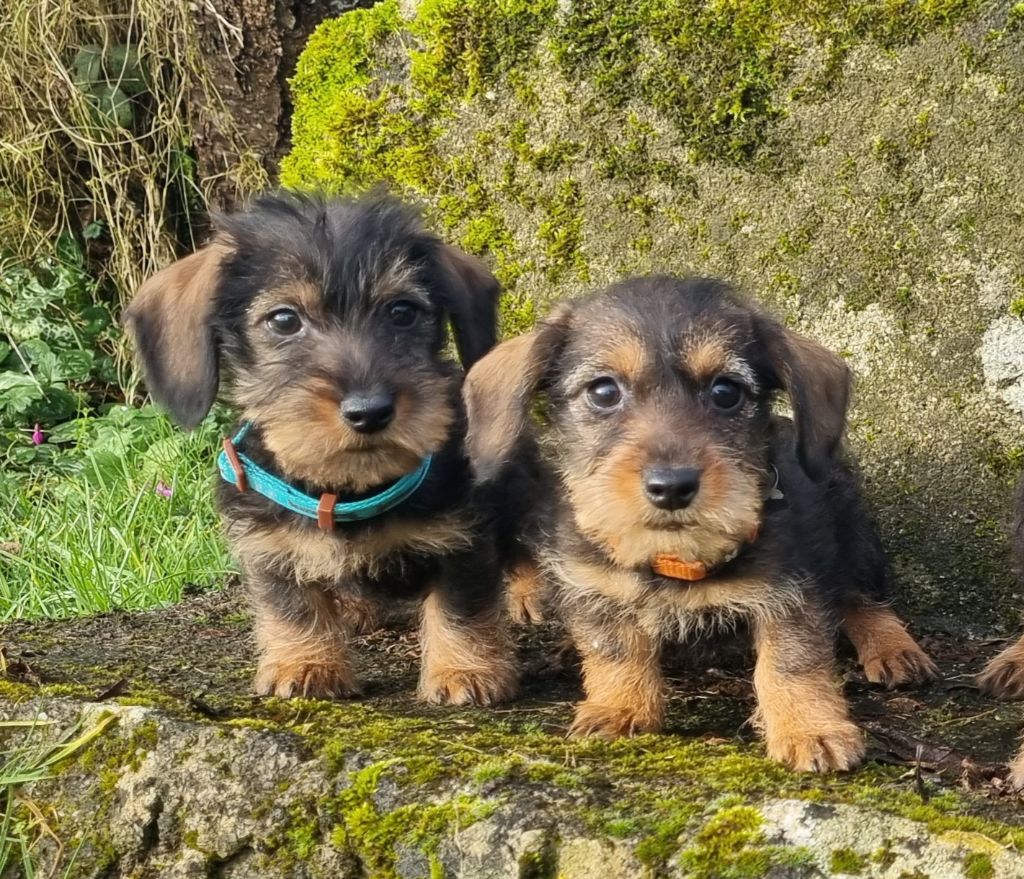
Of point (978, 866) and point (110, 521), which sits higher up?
point (978, 866)

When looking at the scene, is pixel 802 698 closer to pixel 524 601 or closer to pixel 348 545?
pixel 348 545

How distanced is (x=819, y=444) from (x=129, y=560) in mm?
3522

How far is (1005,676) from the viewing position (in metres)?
3.30

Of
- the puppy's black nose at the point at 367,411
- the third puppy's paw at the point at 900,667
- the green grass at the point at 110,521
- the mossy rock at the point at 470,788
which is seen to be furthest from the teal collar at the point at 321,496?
the green grass at the point at 110,521

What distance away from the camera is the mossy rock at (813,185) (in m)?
4.13

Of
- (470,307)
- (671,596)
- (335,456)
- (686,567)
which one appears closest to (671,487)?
(686,567)

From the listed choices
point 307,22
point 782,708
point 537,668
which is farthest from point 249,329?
point 307,22

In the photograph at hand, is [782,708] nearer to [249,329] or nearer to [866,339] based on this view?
[249,329]

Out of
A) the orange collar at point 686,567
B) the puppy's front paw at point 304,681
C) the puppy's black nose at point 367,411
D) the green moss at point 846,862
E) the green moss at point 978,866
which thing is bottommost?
the puppy's front paw at point 304,681

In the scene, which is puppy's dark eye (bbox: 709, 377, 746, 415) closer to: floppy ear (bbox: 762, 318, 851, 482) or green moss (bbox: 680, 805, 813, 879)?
floppy ear (bbox: 762, 318, 851, 482)

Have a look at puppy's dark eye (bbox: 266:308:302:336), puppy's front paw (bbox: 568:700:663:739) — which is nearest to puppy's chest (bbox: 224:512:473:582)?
puppy's dark eye (bbox: 266:308:302:336)

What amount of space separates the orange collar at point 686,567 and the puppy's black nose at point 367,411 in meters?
0.71

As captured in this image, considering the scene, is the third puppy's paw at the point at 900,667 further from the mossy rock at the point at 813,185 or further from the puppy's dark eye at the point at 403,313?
the puppy's dark eye at the point at 403,313

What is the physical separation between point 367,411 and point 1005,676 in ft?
6.10
